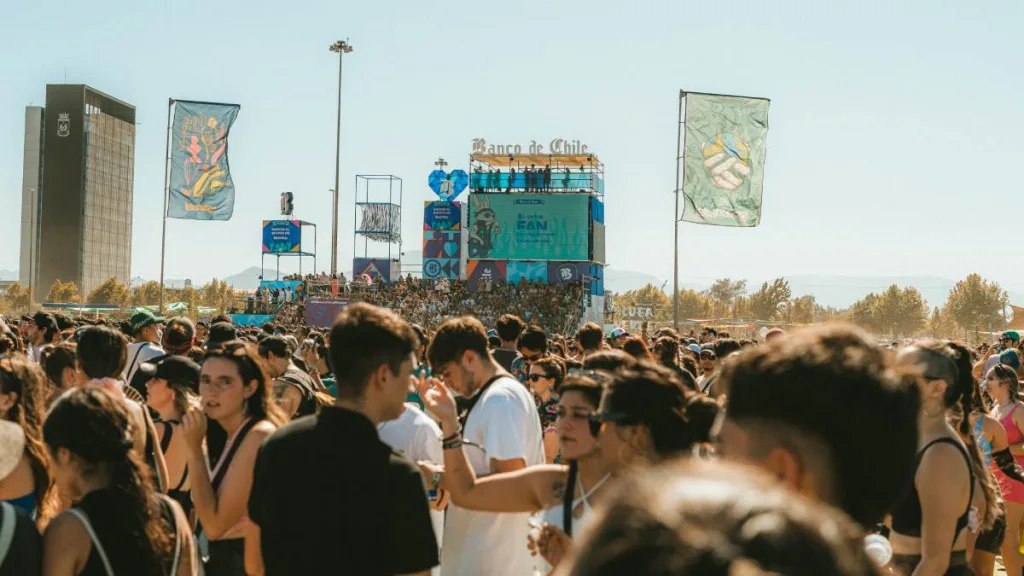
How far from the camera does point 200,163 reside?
28.0 m

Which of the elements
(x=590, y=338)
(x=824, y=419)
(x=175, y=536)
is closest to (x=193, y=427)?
(x=175, y=536)

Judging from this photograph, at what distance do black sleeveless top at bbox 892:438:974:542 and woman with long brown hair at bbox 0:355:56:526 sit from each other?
333cm

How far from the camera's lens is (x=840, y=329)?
1921 mm

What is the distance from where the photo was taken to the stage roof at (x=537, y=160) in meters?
53.9

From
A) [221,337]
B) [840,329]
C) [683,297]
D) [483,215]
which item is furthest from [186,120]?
[683,297]

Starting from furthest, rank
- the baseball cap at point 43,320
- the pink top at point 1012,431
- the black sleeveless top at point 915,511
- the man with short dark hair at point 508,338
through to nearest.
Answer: the baseball cap at point 43,320 → the man with short dark hair at point 508,338 → the pink top at point 1012,431 → the black sleeveless top at point 915,511

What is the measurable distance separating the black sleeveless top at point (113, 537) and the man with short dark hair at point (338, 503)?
1.27 feet

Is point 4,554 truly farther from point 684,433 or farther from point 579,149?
point 579,149

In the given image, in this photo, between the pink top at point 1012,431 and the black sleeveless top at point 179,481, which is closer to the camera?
the black sleeveless top at point 179,481

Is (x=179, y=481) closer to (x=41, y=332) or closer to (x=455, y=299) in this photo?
(x=41, y=332)

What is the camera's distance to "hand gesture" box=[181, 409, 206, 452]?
4.27 m

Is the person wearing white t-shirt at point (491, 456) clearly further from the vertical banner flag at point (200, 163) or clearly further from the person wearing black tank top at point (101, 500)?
the vertical banner flag at point (200, 163)

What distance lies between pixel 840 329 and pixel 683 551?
1.20 metres

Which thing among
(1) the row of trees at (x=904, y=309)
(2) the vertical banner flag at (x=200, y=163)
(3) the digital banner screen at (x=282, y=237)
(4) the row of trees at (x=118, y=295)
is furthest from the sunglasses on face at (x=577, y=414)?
(4) the row of trees at (x=118, y=295)
